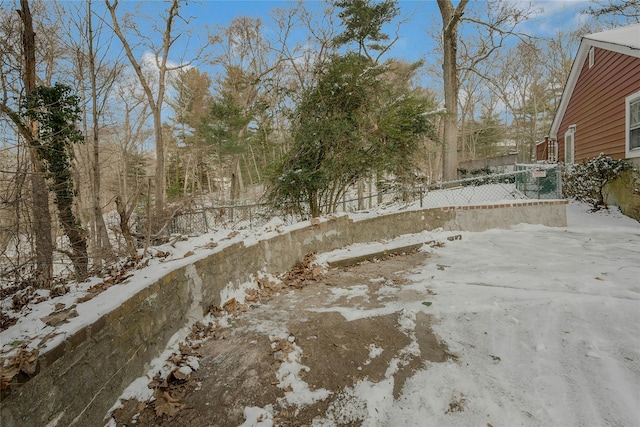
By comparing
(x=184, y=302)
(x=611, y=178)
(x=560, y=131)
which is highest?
(x=560, y=131)

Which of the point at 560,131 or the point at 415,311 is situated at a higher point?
the point at 560,131

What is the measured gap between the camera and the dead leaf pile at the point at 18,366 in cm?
111

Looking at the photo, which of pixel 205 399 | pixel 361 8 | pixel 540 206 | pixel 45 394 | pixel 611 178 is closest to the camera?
pixel 45 394

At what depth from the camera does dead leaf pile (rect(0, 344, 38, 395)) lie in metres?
1.11

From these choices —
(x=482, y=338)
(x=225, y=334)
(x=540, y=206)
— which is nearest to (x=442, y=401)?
(x=482, y=338)

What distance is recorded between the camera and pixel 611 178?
23.6 feet

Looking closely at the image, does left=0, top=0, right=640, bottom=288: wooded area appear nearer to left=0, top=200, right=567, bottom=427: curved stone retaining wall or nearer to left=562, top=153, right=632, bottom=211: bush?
left=0, top=200, right=567, bottom=427: curved stone retaining wall

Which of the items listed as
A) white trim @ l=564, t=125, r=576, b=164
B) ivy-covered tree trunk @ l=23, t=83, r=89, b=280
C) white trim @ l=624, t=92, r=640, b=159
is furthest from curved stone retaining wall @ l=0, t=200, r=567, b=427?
white trim @ l=564, t=125, r=576, b=164

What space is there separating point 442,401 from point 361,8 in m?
11.9

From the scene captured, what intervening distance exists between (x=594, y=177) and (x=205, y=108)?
20.0 m

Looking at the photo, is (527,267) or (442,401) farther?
(527,267)

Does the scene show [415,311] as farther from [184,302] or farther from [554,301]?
[184,302]

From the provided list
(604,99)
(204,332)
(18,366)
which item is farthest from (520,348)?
(604,99)

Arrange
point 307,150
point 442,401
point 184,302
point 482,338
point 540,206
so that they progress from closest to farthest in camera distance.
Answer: point 442,401
point 482,338
point 184,302
point 307,150
point 540,206
